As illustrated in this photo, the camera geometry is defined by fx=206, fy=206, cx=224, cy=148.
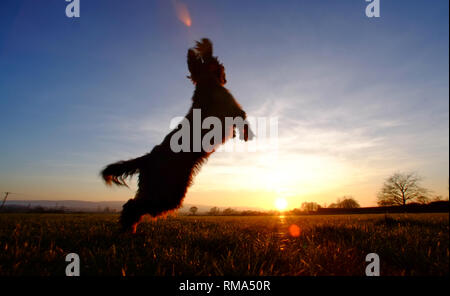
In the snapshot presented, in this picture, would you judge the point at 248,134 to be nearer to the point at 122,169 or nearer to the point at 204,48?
the point at 204,48

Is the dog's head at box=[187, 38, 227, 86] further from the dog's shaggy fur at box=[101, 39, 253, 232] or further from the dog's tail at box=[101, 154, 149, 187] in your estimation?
the dog's tail at box=[101, 154, 149, 187]

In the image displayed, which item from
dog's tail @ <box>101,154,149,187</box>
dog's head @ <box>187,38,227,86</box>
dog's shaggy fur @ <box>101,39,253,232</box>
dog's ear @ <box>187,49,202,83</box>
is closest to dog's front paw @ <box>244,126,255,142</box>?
dog's shaggy fur @ <box>101,39,253,232</box>

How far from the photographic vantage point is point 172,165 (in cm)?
409

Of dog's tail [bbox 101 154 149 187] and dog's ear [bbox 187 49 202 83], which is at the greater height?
dog's ear [bbox 187 49 202 83]

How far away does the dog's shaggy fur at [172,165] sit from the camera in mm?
4152

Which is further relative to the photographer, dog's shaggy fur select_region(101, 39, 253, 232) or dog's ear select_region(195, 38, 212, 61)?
dog's ear select_region(195, 38, 212, 61)

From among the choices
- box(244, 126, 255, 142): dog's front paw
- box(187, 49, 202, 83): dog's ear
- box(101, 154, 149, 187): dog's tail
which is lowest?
box(101, 154, 149, 187): dog's tail

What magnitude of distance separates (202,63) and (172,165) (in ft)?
8.41

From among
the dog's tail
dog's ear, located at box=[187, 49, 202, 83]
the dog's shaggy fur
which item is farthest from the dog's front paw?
the dog's tail

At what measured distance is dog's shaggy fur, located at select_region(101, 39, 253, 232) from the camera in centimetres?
415

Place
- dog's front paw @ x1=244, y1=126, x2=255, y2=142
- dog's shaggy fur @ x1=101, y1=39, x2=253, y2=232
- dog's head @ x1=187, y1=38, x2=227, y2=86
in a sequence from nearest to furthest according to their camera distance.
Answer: dog's shaggy fur @ x1=101, y1=39, x2=253, y2=232 < dog's front paw @ x1=244, y1=126, x2=255, y2=142 < dog's head @ x1=187, y1=38, x2=227, y2=86

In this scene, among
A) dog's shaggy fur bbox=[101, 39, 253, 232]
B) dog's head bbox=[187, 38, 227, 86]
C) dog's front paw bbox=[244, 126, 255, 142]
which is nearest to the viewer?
dog's shaggy fur bbox=[101, 39, 253, 232]
